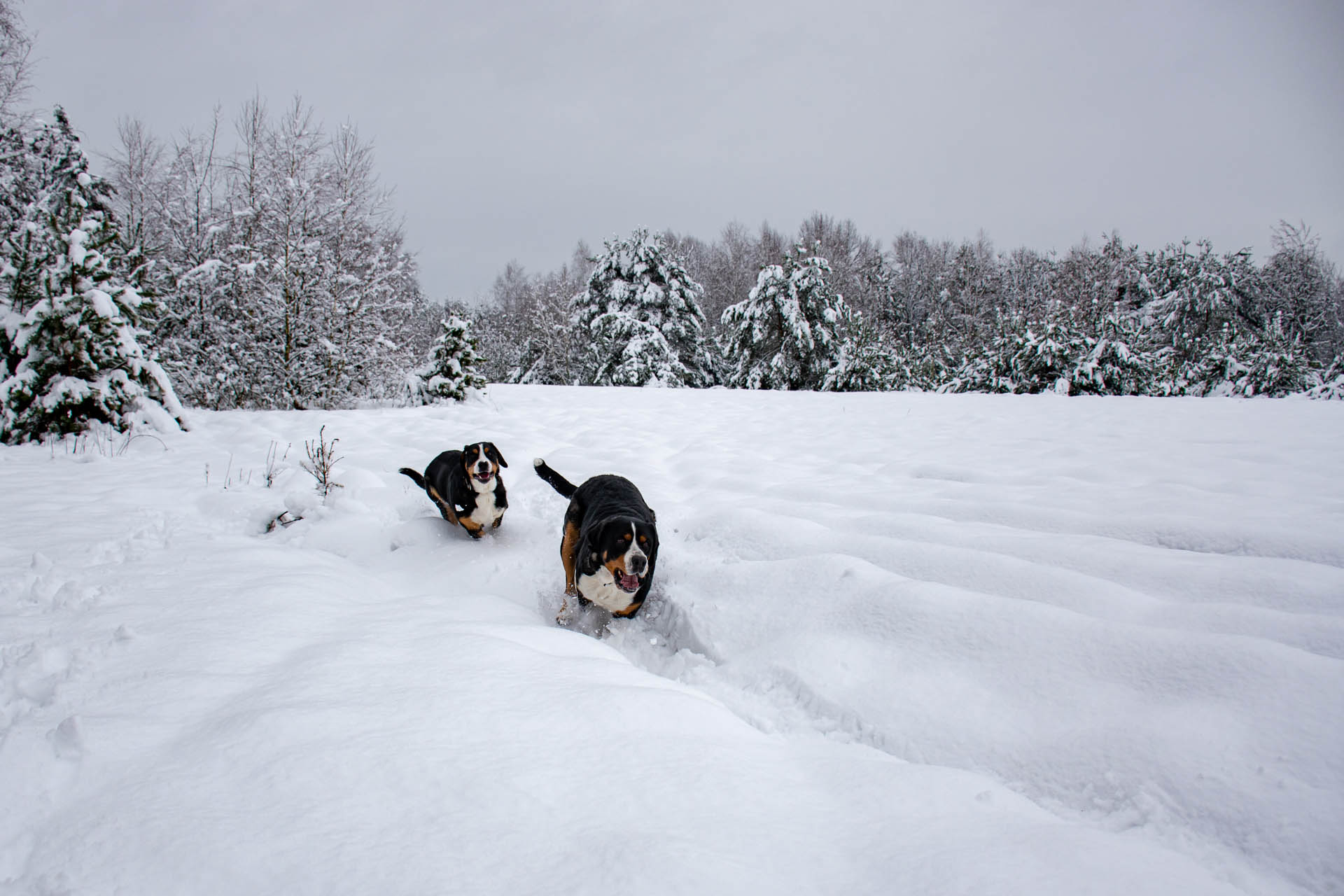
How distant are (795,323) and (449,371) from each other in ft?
37.4

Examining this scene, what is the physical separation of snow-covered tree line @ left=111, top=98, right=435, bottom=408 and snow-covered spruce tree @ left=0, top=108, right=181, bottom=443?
275cm

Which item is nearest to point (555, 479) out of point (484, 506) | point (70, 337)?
point (484, 506)

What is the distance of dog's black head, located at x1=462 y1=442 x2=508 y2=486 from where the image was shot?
422 centimetres

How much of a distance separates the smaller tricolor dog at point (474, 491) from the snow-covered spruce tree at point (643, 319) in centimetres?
1695

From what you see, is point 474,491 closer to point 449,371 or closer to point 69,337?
point 69,337

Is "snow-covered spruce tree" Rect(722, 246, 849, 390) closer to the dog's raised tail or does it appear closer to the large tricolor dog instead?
the dog's raised tail

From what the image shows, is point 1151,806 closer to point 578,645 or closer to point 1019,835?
point 1019,835

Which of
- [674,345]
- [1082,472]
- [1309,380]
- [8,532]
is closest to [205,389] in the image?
[8,532]

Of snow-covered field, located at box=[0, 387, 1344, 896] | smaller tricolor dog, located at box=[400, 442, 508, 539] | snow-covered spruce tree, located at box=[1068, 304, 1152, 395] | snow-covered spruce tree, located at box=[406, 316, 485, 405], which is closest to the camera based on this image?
snow-covered field, located at box=[0, 387, 1344, 896]

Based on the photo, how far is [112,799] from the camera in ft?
4.25

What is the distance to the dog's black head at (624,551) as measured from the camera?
313 centimetres

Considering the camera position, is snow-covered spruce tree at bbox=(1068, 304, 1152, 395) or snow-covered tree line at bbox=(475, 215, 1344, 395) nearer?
snow-covered spruce tree at bbox=(1068, 304, 1152, 395)

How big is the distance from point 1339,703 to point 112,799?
319 centimetres

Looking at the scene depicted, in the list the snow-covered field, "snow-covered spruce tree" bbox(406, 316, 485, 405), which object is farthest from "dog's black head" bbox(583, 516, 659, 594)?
"snow-covered spruce tree" bbox(406, 316, 485, 405)
